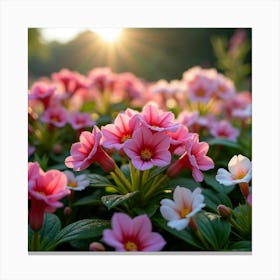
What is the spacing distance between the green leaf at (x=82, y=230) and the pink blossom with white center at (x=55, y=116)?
2.20 ft

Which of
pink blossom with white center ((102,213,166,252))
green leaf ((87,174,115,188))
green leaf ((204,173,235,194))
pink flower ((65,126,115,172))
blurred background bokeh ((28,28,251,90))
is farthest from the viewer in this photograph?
blurred background bokeh ((28,28,251,90))

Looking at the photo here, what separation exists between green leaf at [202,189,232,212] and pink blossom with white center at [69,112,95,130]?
624 mm

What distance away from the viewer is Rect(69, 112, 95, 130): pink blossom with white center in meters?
1.80

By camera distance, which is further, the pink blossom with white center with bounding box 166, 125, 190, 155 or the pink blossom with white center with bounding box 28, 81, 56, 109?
the pink blossom with white center with bounding box 28, 81, 56, 109

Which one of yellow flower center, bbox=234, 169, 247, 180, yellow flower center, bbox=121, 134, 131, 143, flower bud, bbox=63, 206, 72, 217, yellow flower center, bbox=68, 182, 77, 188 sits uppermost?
yellow flower center, bbox=121, 134, 131, 143

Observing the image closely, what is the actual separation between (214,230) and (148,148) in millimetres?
312

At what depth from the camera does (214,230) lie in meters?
1.22

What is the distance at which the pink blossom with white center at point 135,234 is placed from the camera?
111cm

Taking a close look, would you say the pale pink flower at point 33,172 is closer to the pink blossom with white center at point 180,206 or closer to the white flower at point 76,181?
the white flower at point 76,181

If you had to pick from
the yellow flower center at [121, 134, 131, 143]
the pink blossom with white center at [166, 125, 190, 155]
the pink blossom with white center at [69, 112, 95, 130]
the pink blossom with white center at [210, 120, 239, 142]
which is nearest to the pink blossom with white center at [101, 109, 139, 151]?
the yellow flower center at [121, 134, 131, 143]

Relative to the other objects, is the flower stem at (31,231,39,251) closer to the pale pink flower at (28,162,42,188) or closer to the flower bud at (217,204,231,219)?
the pale pink flower at (28,162,42,188)

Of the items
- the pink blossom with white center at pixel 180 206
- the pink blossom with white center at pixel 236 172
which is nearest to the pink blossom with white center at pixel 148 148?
the pink blossom with white center at pixel 180 206

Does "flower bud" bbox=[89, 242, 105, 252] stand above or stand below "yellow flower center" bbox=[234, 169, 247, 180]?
below
